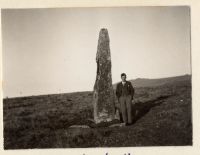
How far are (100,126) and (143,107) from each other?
295mm

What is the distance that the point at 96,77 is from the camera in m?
2.54

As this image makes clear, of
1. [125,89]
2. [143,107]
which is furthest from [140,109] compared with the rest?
[125,89]

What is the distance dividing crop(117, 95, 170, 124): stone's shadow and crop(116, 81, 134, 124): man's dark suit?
31mm

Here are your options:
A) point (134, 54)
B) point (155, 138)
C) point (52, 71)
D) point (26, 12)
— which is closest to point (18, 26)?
point (26, 12)

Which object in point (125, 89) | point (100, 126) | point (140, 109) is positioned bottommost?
point (100, 126)

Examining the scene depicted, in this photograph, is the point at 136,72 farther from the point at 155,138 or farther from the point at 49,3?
the point at 49,3

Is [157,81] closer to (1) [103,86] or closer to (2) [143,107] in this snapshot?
(2) [143,107]

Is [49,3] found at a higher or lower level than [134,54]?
higher

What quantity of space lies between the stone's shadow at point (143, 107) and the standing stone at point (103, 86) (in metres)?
0.14

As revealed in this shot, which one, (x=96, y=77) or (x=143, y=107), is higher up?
(x=96, y=77)
